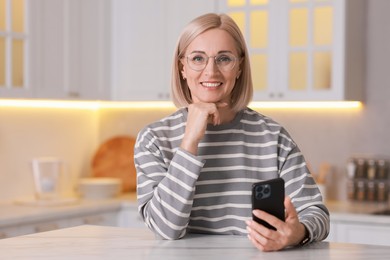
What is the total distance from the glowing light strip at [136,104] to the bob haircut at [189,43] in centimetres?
199

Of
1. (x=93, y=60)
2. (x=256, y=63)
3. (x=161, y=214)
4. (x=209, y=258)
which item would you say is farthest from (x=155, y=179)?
(x=93, y=60)

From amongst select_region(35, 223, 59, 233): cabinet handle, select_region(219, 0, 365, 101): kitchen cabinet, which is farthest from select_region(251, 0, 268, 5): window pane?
select_region(35, 223, 59, 233): cabinet handle

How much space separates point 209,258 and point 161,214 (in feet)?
0.84

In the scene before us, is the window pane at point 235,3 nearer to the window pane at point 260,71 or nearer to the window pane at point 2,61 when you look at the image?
the window pane at point 260,71

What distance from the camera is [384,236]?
139 inches

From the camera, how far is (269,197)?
5.50 ft

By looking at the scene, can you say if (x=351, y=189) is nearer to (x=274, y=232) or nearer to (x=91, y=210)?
(x=91, y=210)

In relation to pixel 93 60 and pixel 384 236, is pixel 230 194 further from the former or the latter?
pixel 93 60

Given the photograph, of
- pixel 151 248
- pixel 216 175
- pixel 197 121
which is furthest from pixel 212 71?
pixel 151 248

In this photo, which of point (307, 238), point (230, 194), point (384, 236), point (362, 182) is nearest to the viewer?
point (307, 238)

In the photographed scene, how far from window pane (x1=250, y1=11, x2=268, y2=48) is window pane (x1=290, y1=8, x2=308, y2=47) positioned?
15 cm

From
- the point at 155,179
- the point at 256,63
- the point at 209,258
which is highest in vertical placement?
the point at 256,63

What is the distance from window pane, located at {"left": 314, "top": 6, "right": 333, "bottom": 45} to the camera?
393 cm

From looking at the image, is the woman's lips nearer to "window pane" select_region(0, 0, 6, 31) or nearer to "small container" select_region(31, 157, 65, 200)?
"window pane" select_region(0, 0, 6, 31)
